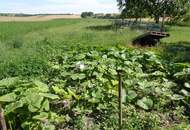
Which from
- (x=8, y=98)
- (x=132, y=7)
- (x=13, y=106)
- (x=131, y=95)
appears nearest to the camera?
(x=13, y=106)

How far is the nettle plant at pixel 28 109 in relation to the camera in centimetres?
482

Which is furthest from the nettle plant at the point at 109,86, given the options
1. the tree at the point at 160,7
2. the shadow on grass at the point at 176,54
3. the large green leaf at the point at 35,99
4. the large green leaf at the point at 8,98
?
the tree at the point at 160,7

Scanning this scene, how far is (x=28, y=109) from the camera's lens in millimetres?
4855

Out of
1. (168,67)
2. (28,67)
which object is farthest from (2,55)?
(168,67)

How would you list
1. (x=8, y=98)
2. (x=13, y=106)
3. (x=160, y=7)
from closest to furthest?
(x=13, y=106) → (x=8, y=98) → (x=160, y=7)

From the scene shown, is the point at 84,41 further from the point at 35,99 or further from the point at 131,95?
the point at 35,99

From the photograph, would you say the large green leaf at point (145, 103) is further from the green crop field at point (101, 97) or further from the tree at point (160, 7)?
the tree at point (160, 7)

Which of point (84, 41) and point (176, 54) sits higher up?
point (176, 54)

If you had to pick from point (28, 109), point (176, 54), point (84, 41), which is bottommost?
point (84, 41)

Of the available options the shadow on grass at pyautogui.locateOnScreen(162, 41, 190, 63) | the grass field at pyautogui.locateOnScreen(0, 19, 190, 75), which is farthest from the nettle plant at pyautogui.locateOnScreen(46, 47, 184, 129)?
the grass field at pyautogui.locateOnScreen(0, 19, 190, 75)

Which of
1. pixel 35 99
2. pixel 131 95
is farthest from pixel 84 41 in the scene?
pixel 35 99

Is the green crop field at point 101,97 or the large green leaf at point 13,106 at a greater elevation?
the large green leaf at point 13,106

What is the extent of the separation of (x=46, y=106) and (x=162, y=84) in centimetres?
253

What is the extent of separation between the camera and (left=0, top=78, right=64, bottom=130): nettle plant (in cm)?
482
